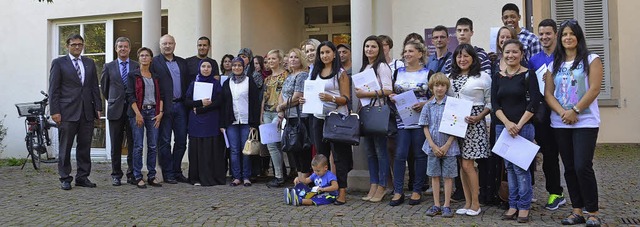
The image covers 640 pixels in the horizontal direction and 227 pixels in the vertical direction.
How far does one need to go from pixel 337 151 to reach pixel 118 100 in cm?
310

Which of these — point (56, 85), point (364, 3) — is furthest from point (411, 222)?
point (56, 85)

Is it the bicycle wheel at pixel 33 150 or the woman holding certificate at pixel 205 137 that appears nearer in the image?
the woman holding certificate at pixel 205 137

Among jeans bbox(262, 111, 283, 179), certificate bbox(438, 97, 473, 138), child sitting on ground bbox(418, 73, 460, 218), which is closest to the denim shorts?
child sitting on ground bbox(418, 73, 460, 218)

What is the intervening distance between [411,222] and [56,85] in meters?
4.85

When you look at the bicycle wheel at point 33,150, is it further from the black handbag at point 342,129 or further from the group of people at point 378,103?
the black handbag at point 342,129

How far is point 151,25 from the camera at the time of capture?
847cm

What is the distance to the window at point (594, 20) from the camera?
12.5 metres

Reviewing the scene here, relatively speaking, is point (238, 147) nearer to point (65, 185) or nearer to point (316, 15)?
point (65, 185)

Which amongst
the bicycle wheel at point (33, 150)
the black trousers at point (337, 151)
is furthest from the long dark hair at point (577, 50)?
the bicycle wheel at point (33, 150)

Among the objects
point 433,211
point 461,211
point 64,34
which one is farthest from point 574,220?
point 64,34

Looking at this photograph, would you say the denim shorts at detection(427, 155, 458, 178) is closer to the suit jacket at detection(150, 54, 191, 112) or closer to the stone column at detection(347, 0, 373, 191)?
the stone column at detection(347, 0, 373, 191)

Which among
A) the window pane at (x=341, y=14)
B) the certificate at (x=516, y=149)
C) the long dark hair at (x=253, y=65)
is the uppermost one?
the window pane at (x=341, y=14)

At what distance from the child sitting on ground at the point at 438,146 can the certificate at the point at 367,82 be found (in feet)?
2.11

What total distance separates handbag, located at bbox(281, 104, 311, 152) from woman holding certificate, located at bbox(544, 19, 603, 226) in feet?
8.80
